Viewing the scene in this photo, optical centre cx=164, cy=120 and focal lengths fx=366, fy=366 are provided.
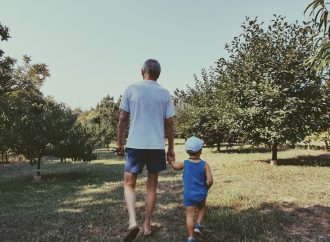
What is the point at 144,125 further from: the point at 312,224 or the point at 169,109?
the point at 312,224

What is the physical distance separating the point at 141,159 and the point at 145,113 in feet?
2.32

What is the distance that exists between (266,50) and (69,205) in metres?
13.8

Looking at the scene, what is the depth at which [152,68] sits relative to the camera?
18.9 feet

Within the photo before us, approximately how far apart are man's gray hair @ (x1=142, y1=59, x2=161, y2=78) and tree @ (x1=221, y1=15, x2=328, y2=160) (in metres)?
13.7

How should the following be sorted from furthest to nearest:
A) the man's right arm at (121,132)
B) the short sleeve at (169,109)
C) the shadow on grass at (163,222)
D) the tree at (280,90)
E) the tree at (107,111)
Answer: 1. the tree at (107,111)
2. the tree at (280,90)
3. the shadow on grass at (163,222)
4. the short sleeve at (169,109)
5. the man's right arm at (121,132)

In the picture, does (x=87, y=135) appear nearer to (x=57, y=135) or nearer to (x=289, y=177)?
(x=57, y=135)

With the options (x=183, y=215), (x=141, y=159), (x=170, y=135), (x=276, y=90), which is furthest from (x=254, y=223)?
(x=276, y=90)

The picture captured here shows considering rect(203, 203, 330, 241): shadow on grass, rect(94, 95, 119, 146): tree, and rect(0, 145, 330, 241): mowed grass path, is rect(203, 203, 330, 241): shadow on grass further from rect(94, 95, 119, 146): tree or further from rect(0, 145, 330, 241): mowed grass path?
A: rect(94, 95, 119, 146): tree

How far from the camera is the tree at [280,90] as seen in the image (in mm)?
18672

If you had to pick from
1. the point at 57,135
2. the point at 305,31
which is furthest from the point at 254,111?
the point at 57,135

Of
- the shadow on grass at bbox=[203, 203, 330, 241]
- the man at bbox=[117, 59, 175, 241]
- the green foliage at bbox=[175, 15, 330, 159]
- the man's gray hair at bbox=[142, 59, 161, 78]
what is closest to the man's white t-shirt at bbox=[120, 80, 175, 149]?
the man at bbox=[117, 59, 175, 241]

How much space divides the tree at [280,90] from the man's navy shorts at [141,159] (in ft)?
45.3

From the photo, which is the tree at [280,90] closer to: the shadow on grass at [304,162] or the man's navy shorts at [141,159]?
the shadow on grass at [304,162]

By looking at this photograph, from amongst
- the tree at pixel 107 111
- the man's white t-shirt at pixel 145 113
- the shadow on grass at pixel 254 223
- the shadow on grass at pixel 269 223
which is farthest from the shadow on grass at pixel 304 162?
the tree at pixel 107 111
